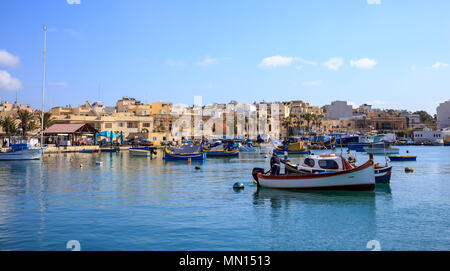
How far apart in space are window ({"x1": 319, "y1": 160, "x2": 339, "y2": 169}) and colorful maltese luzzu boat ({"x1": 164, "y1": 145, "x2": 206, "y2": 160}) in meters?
32.7

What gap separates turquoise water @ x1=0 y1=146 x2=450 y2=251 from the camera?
13.7 metres

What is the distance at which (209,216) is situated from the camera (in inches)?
703

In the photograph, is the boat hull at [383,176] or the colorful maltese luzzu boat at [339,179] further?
the boat hull at [383,176]

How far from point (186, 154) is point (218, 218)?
4029cm

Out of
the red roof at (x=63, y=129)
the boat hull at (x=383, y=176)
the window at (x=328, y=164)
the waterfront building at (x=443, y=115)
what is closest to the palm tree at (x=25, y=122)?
the red roof at (x=63, y=129)

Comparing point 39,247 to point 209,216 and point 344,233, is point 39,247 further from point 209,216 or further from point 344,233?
point 344,233

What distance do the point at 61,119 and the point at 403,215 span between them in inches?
3548

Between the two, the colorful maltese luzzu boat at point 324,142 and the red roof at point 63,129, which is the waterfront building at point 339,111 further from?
the red roof at point 63,129

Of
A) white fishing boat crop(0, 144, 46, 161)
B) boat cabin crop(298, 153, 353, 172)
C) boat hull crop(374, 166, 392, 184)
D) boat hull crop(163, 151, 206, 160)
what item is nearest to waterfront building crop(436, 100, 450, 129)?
boat hull crop(163, 151, 206, 160)

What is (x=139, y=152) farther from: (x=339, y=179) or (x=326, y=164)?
(x=339, y=179)

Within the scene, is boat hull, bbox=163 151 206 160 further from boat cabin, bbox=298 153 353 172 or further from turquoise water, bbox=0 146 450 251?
boat cabin, bbox=298 153 353 172

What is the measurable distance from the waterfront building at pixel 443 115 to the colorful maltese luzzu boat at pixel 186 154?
12785 cm

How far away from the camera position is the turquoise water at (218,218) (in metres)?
13.7

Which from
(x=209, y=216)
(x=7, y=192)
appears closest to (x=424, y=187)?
(x=209, y=216)
